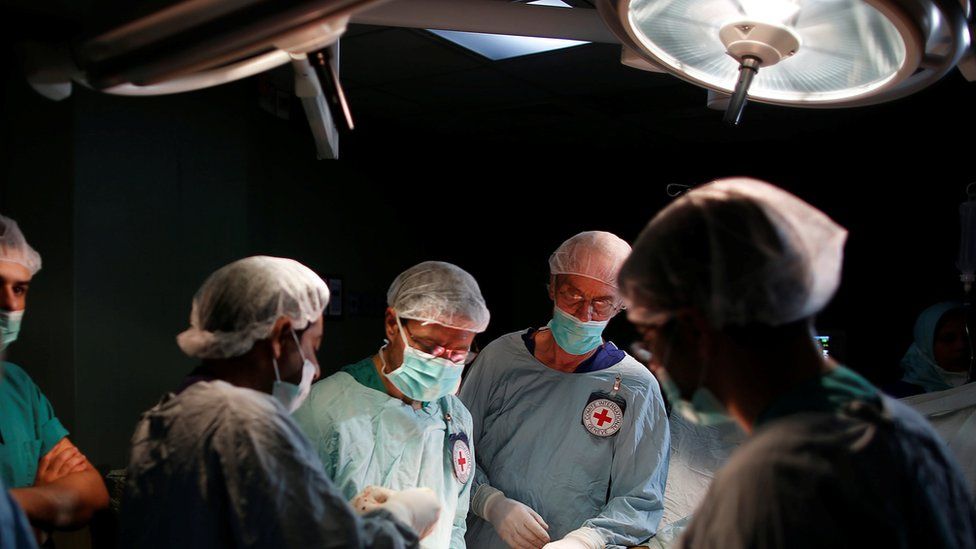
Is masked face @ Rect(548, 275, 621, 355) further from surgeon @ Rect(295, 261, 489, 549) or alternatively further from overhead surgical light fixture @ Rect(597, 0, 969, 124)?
overhead surgical light fixture @ Rect(597, 0, 969, 124)

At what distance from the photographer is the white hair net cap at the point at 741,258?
118 cm

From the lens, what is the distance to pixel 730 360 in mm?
1239

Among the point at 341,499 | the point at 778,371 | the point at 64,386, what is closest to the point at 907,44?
the point at 778,371

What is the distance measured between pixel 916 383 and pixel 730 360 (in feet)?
8.93

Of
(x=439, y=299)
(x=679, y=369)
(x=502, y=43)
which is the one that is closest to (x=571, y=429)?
(x=439, y=299)

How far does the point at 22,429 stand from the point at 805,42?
213cm

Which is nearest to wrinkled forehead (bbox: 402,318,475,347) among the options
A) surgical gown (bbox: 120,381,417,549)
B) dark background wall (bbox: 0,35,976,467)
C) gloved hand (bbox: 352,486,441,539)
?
gloved hand (bbox: 352,486,441,539)

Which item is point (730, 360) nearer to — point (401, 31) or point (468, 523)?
point (468, 523)

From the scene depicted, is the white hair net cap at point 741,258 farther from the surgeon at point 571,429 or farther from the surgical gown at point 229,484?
the surgeon at point 571,429

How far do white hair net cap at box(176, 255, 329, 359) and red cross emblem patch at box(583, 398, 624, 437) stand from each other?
135 centimetres

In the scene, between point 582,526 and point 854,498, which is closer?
point 854,498

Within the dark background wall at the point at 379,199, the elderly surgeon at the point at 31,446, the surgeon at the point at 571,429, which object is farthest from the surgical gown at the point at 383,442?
the dark background wall at the point at 379,199

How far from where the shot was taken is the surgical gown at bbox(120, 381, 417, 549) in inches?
58.7

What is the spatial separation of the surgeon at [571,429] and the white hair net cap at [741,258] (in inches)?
60.0
